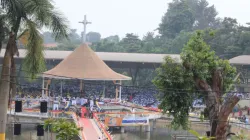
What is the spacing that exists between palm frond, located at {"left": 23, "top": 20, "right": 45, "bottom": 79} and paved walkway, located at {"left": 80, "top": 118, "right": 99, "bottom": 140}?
8964 millimetres

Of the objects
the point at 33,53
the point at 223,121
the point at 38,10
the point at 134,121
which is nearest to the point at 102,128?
the point at 134,121

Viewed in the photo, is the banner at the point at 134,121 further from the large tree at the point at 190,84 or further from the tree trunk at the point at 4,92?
the tree trunk at the point at 4,92

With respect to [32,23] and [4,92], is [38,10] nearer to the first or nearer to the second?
[32,23]

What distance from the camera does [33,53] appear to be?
36.9 feet

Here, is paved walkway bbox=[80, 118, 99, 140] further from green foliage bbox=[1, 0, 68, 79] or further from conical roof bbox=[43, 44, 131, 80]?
green foliage bbox=[1, 0, 68, 79]

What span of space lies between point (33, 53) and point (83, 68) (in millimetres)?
17701

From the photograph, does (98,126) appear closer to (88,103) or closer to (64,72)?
(88,103)

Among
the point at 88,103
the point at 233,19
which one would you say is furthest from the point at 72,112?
the point at 233,19

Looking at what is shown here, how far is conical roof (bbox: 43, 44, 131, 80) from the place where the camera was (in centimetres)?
2839

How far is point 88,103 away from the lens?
2711 centimetres

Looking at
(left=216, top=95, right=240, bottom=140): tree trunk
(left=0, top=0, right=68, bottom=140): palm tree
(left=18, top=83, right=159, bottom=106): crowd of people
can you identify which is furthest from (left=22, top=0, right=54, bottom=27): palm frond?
(left=18, top=83, right=159, bottom=106): crowd of people

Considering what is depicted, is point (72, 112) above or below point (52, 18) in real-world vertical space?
below

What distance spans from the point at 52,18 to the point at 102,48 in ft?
136

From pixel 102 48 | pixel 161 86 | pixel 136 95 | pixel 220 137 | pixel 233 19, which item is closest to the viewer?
pixel 220 137
